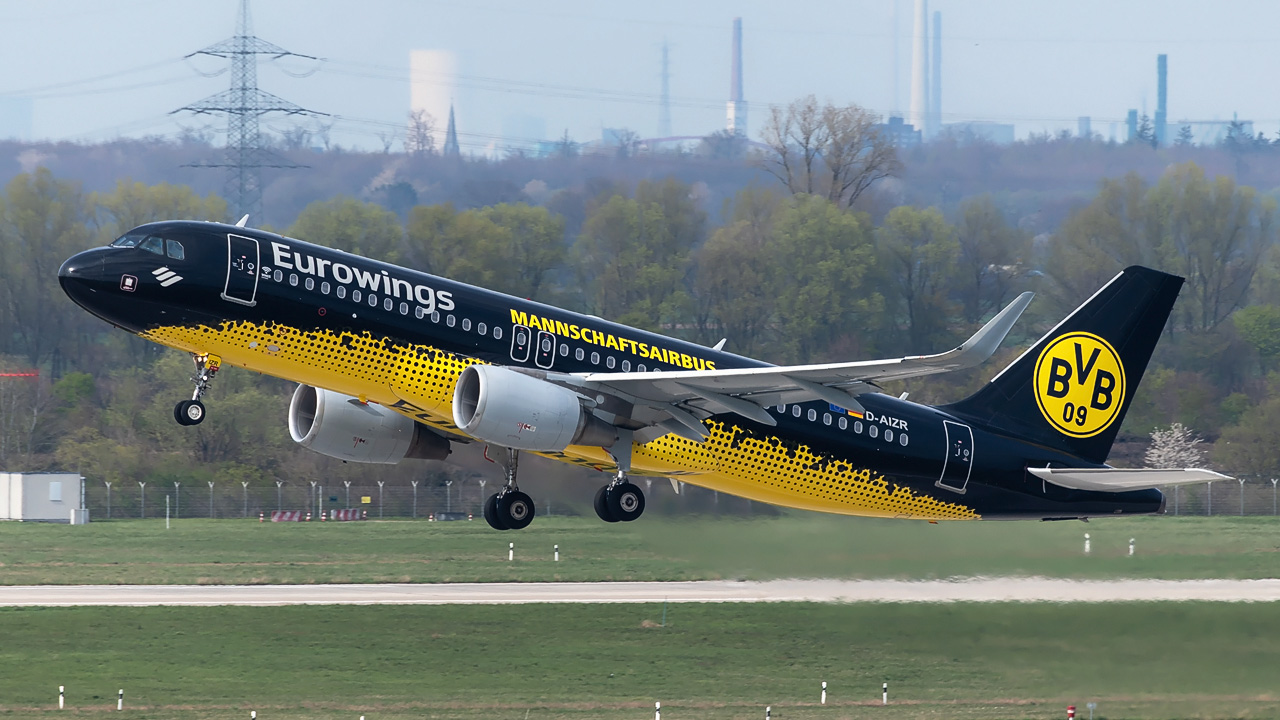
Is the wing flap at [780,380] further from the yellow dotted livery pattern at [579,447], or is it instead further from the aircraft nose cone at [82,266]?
the aircraft nose cone at [82,266]

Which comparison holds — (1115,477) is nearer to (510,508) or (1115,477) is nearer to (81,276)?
(510,508)

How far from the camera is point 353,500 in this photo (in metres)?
74.2

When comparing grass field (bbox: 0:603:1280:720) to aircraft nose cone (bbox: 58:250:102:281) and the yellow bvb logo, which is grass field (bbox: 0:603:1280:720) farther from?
aircraft nose cone (bbox: 58:250:102:281)

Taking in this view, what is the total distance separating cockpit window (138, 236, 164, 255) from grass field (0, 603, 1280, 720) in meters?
13.1

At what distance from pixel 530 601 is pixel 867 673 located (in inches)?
482

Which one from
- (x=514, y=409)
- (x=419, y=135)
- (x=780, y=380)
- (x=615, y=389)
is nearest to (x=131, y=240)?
(x=514, y=409)

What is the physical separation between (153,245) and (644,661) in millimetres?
19100

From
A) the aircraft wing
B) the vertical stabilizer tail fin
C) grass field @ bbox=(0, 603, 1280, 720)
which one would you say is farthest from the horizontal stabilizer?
the aircraft wing

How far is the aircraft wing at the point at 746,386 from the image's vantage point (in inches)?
1130

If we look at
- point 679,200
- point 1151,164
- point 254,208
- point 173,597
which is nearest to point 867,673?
point 173,597

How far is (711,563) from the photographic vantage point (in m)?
38.9

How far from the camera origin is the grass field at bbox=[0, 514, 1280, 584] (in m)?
39.1

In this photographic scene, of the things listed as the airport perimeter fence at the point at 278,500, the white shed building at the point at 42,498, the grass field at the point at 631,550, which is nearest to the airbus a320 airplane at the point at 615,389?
the grass field at the point at 631,550

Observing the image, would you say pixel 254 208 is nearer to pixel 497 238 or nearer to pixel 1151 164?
pixel 497 238
